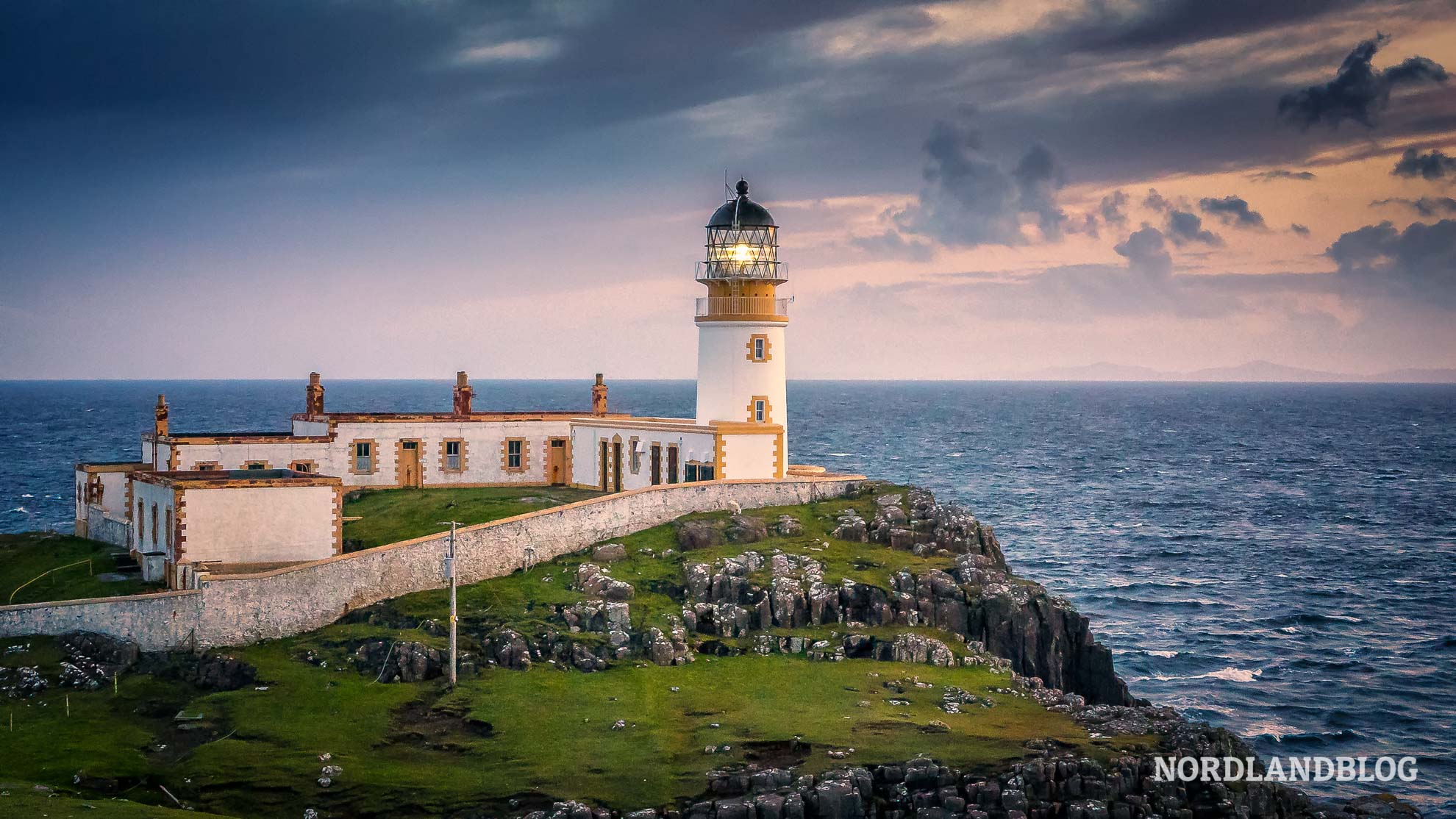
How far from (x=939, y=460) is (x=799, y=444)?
18791 millimetres

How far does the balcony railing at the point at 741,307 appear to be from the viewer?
209ft

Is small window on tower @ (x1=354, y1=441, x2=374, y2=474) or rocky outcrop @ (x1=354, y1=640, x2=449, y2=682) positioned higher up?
small window on tower @ (x1=354, y1=441, x2=374, y2=474)

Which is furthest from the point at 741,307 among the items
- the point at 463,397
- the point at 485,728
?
the point at 485,728

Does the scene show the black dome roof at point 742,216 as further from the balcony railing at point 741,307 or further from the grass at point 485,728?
the grass at point 485,728

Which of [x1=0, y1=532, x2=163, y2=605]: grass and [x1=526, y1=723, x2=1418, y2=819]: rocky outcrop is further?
[x1=0, y1=532, x2=163, y2=605]: grass

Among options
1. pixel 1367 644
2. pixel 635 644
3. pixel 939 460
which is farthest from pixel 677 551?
pixel 939 460

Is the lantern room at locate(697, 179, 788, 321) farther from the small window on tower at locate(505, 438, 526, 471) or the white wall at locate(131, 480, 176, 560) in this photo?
the white wall at locate(131, 480, 176, 560)

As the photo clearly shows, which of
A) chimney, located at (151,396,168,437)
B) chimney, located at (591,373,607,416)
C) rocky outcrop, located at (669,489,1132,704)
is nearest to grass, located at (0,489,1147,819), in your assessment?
rocky outcrop, located at (669,489,1132,704)

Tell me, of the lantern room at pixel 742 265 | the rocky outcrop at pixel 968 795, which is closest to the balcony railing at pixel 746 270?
the lantern room at pixel 742 265

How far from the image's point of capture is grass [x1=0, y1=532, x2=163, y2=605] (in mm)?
49469

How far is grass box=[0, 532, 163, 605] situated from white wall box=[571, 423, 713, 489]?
20.8 m

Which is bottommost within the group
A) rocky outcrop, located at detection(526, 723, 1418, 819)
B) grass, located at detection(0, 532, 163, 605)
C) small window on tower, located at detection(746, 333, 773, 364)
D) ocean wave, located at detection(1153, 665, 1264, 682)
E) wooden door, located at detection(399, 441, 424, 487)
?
ocean wave, located at detection(1153, 665, 1264, 682)

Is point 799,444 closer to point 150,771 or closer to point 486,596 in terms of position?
point 486,596

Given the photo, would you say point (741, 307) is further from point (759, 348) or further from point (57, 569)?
point (57, 569)
